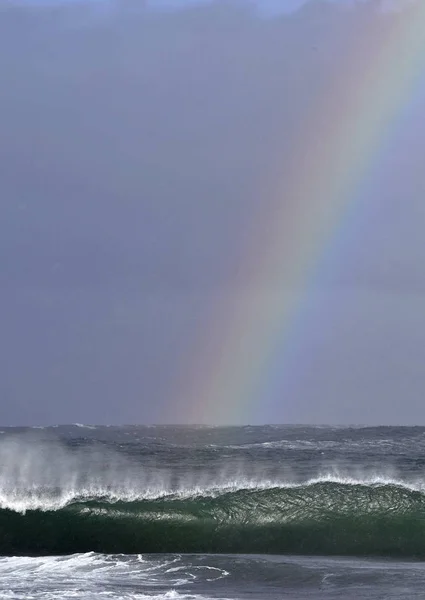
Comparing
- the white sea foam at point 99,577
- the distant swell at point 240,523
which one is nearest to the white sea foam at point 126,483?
the distant swell at point 240,523

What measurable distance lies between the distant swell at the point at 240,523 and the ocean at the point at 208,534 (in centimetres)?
4

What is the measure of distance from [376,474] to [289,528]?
28.0ft

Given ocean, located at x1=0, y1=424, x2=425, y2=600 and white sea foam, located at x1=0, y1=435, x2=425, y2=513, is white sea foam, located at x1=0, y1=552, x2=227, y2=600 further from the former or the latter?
white sea foam, located at x1=0, y1=435, x2=425, y2=513

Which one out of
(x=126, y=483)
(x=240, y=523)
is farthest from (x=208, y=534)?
(x=126, y=483)

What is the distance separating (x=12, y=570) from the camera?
79.7 ft

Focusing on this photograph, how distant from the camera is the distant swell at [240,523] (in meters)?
29.1

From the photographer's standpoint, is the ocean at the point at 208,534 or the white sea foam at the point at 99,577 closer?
the white sea foam at the point at 99,577

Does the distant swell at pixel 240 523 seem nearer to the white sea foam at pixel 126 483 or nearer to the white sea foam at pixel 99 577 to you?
the white sea foam at pixel 126 483

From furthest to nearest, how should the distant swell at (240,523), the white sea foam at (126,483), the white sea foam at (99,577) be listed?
the white sea foam at (126,483) < the distant swell at (240,523) < the white sea foam at (99,577)

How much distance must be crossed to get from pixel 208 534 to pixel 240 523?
4.57 ft

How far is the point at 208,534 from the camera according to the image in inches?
1184

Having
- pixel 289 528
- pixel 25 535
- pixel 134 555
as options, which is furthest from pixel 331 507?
pixel 25 535

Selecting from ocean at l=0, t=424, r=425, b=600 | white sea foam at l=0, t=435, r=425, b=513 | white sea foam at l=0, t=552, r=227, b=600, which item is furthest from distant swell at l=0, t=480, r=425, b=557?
white sea foam at l=0, t=552, r=227, b=600

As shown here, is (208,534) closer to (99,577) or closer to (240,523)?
(240,523)
